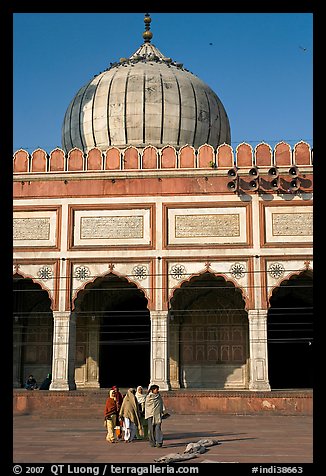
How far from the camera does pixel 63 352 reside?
12.5 m

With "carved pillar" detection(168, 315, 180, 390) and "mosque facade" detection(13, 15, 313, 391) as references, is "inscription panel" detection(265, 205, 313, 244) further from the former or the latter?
"carved pillar" detection(168, 315, 180, 390)

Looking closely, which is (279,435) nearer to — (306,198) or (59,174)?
(306,198)

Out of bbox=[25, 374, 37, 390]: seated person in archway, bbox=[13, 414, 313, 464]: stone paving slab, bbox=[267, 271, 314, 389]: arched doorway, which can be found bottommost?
bbox=[13, 414, 313, 464]: stone paving slab

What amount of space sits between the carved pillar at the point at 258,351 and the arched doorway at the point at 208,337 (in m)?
1.82

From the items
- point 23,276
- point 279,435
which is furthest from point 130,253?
point 279,435

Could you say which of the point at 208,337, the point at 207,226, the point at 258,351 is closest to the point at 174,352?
the point at 208,337

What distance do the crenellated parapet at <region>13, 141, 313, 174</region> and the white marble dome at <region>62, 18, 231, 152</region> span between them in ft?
7.44

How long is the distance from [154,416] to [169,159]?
7.00 metres

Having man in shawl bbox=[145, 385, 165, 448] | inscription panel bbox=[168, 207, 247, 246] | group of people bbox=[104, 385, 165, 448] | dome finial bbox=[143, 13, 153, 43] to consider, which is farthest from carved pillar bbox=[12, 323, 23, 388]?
dome finial bbox=[143, 13, 153, 43]

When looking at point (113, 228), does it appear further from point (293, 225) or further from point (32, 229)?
point (293, 225)

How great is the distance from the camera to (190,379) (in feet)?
46.5

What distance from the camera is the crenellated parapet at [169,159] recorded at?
12.9m

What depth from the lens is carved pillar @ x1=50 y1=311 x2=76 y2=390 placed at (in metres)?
12.3
